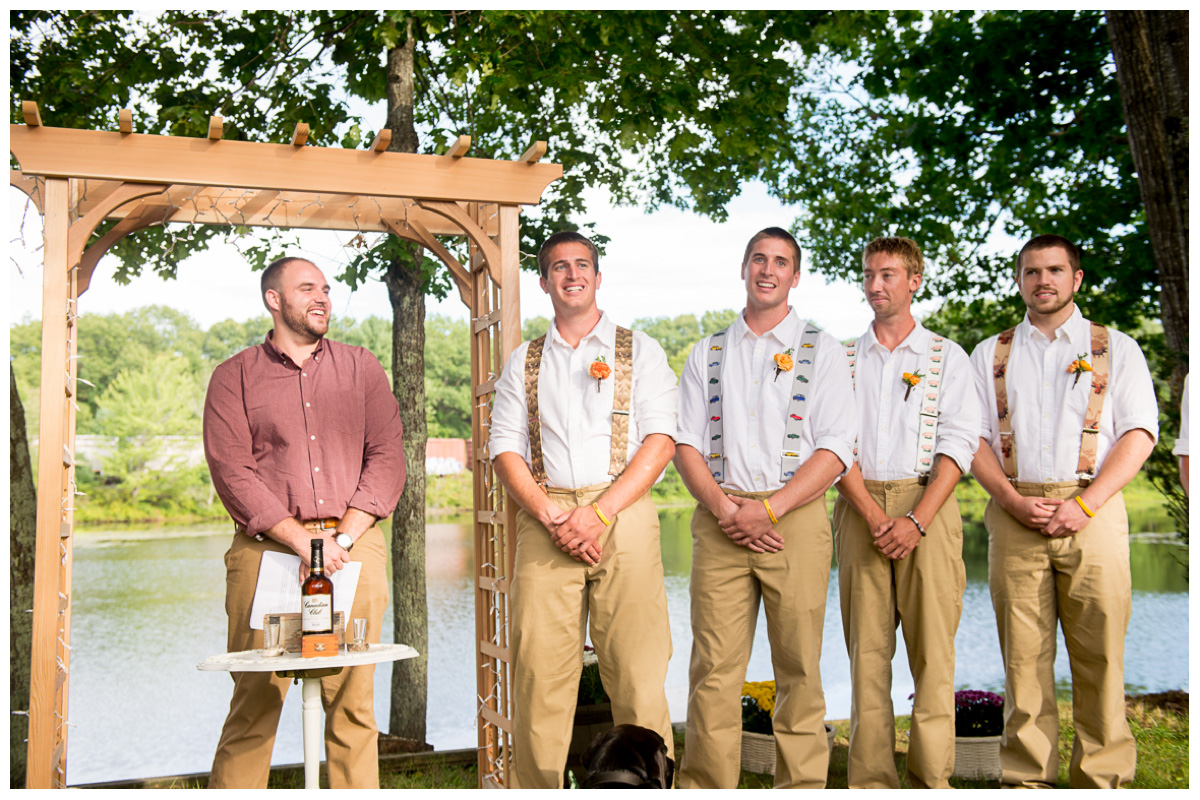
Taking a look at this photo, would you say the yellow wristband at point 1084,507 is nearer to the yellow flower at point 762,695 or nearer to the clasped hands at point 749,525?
the clasped hands at point 749,525

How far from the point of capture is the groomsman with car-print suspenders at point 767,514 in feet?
11.4

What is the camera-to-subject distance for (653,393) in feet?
11.6

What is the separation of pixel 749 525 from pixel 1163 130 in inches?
159

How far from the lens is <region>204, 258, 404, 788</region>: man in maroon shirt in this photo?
3516 mm

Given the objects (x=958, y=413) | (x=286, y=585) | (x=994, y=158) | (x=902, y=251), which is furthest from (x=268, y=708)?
(x=994, y=158)

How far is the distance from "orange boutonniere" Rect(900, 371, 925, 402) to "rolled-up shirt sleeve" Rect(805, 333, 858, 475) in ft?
0.73

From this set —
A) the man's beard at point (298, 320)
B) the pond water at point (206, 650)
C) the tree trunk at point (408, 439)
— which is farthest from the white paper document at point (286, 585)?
the pond water at point (206, 650)

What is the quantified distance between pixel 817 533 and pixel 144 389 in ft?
87.1

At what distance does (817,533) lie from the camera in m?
3.53

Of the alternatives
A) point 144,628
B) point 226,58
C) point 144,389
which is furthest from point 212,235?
→ point 144,389

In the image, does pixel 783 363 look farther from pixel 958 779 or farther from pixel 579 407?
pixel 958 779

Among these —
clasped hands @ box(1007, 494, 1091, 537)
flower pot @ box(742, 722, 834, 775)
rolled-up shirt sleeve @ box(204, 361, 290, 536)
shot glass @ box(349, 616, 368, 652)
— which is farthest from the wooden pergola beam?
flower pot @ box(742, 722, 834, 775)

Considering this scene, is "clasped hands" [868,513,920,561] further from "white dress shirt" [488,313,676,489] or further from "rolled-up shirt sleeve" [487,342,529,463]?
"rolled-up shirt sleeve" [487,342,529,463]

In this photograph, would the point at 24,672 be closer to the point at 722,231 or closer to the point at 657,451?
the point at 657,451
